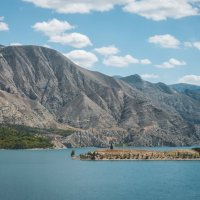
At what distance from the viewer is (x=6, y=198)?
352 ft

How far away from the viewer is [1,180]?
14450 cm

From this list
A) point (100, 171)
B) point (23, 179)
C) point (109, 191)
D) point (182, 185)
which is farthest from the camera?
point (100, 171)

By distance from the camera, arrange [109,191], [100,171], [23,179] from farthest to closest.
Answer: [100,171] → [23,179] → [109,191]

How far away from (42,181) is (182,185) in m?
36.8

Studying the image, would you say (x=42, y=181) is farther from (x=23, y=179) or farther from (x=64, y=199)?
(x=64, y=199)

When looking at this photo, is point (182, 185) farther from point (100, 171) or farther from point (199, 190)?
point (100, 171)

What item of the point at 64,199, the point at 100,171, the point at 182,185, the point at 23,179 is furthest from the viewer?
the point at 100,171

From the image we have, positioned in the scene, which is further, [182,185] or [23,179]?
[23,179]

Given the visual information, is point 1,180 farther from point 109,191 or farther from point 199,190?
point 199,190

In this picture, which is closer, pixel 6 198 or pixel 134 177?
pixel 6 198

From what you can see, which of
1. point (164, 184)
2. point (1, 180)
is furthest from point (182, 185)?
point (1, 180)

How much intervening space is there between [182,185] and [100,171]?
45690 millimetres

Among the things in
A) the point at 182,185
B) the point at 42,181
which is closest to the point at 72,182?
the point at 42,181

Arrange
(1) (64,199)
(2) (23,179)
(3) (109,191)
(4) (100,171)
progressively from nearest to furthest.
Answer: (1) (64,199) < (3) (109,191) < (2) (23,179) < (4) (100,171)
